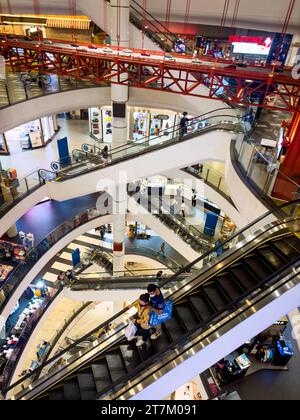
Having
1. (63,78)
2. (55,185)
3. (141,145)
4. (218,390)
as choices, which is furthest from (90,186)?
(218,390)

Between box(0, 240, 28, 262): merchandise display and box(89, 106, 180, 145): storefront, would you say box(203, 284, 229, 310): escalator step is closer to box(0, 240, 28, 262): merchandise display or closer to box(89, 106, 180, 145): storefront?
box(0, 240, 28, 262): merchandise display

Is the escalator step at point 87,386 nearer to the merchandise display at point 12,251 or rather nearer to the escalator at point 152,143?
the escalator at point 152,143

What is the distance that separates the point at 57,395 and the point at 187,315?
3.17m

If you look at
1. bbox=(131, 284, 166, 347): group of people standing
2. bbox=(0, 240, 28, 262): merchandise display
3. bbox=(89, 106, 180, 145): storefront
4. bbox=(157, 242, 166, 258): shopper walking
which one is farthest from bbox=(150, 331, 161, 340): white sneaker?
bbox=(89, 106, 180, 145): storefront

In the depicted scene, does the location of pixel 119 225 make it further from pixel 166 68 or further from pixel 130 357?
pixel 130 357

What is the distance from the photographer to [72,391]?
21.2 feet

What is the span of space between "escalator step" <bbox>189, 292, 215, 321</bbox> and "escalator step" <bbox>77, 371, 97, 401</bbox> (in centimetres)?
263

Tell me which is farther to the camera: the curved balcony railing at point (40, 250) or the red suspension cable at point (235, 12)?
the red suspension cable at point (235, 12)

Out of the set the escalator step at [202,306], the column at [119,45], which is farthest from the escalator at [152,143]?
the escalator step at [202,306]

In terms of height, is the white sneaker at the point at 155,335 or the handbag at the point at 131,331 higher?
the handbag at the point at 131,331

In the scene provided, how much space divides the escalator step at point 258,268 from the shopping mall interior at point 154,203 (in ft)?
0.09

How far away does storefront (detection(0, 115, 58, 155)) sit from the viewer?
1858 cm

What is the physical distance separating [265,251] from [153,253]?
35.6ft

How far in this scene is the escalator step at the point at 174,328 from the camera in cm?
648
